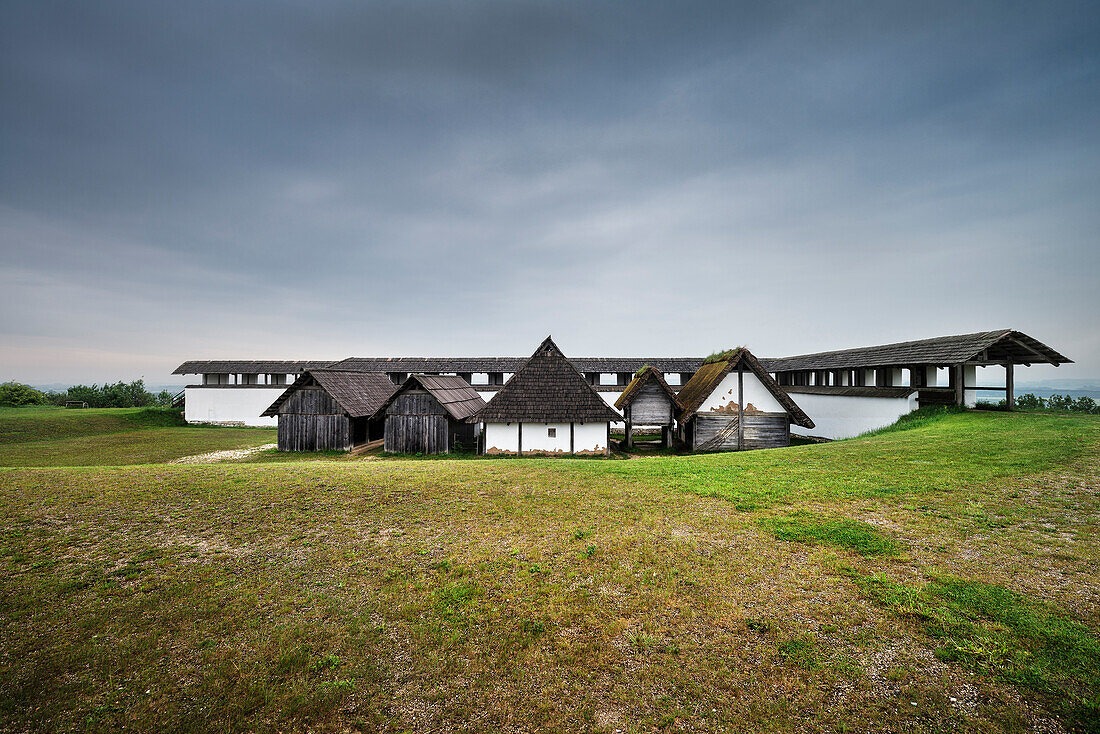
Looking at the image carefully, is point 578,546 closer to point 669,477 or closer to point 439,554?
point 439,554

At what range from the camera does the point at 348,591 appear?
6504mm

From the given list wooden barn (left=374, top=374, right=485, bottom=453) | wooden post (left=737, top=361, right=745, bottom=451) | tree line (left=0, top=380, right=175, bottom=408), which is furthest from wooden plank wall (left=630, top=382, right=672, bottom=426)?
tree line (left=0, top=380, right=175, bottom=408)

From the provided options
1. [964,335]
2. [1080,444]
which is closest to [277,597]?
[1080,444]

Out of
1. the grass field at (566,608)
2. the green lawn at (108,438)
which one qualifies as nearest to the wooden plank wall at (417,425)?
the green lawn at (108,438)

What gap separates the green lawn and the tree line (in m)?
13.2

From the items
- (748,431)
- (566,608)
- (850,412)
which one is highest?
(850,412)

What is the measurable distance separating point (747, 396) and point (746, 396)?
55 millimetres

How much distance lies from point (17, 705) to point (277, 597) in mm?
2439

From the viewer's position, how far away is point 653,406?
81.3 feet

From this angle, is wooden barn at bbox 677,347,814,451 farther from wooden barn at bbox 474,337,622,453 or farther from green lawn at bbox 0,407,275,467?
green lawn at bbox 0,407,275,467

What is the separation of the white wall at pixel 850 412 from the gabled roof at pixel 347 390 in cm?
2836

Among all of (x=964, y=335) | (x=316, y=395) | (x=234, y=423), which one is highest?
(x=964, y=335)

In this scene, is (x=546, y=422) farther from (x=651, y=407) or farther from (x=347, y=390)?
(x=347, y=390)

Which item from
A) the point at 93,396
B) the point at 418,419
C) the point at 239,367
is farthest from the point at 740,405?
the point at 93,396
